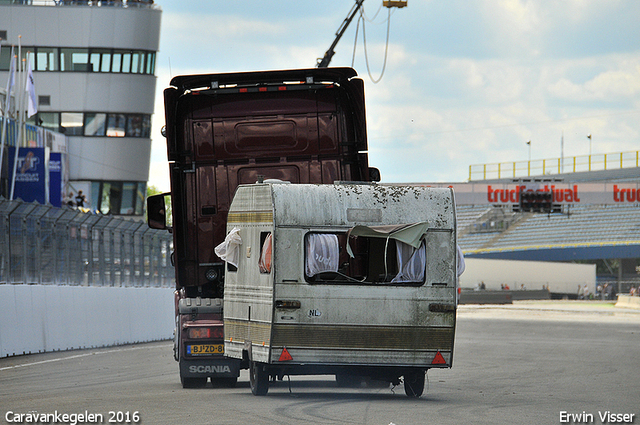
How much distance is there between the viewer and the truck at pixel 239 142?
1333 cm

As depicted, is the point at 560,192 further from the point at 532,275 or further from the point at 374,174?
the point at 374,174

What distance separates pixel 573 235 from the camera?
306 ft

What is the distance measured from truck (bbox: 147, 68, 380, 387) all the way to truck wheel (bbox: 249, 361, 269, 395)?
1.05 m

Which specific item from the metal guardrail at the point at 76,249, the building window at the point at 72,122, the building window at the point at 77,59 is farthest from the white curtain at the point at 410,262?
the building window at the point at 72,122

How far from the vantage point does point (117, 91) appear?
5706 cm

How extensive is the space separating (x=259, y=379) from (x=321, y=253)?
177 centimetres

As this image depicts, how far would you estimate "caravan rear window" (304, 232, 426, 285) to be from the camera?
37.0 feet

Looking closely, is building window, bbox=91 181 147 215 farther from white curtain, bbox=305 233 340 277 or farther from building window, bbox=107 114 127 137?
white curtain, bbox=305 233 340 277

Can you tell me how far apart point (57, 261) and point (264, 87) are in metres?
10.2

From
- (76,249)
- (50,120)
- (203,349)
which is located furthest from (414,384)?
(50,120)

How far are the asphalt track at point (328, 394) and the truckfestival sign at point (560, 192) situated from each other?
143 feet

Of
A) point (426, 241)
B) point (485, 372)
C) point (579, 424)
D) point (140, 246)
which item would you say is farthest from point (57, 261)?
point (579, 424)

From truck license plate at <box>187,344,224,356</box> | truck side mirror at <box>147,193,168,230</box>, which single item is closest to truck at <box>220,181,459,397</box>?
truck license plate at <box>187,344,224,356</box>

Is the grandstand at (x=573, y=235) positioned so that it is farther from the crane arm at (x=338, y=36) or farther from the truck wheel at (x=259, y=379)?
the truck wheel at (x=259, y=379)
